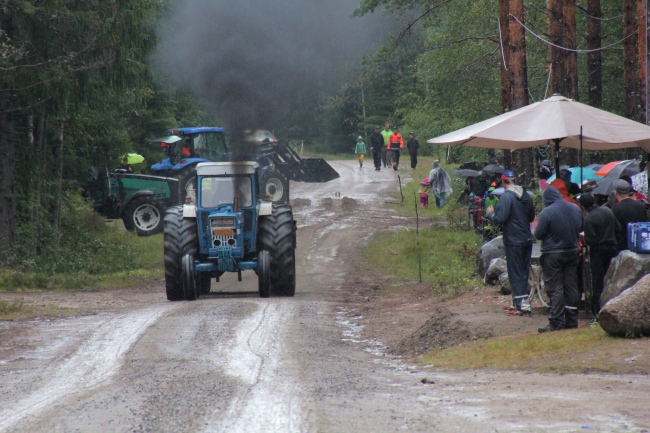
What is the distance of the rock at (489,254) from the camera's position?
48.7 feet

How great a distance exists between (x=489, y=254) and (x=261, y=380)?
785 cm

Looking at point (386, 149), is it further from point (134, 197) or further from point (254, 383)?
point (254, 383)

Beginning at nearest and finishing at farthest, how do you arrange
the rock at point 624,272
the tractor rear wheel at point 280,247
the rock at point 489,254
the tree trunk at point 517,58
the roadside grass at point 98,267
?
the rock at point 624,272
the rock at point 489,254
the tractor rear wheel at point 280,247
the roadside grass at point 98,267
the tree trunk at point 517,58

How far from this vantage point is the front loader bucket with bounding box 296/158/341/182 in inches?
1282

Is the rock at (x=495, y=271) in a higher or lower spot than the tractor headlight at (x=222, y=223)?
lower

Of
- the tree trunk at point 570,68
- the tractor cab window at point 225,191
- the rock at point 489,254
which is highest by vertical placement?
the tree trunk at point 570,68

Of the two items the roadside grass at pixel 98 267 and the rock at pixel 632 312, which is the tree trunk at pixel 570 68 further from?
the roadside grass at pixel 98 267

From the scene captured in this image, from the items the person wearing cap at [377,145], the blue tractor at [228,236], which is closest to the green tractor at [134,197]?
the blue tractor at [228,236]

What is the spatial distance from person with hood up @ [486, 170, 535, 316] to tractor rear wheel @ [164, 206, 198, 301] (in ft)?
21.0

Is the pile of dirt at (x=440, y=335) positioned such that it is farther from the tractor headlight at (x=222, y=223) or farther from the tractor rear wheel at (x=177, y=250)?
the tractor rear wheel at (x=177, y=250)

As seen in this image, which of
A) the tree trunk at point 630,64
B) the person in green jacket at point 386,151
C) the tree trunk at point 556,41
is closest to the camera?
the tree trunk at point 556,41

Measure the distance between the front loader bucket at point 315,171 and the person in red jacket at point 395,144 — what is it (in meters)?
5.10

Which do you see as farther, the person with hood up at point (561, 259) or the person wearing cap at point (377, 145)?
the person wearing cap at point (377, 145)

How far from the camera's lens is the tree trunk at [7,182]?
19.5 m
